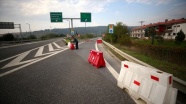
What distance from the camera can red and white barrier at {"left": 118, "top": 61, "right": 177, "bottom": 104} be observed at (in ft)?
9.27

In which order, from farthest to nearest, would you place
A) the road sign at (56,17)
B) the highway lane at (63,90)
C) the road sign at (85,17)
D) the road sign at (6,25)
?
the road sign at (6,25)
the road sign at (85,17)
the road sign at (56,17)
the highway lane at (63,90)

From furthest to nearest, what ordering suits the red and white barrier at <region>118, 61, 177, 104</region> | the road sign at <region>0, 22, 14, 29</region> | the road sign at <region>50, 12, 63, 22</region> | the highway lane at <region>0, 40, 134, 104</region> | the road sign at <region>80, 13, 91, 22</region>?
the road sign at <region>0, 22, 14, 29</region>
the road sign at <region>80, 13, 91, 22</region>
the road sign at <region>50, 12, 63, 22</region>
the highway lane at <region>0, 40, 134, 104</region>
the red and white barrier at <region>118, 61, 177, 104</region>

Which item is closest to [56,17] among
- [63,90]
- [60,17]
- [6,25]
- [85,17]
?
[60,17]

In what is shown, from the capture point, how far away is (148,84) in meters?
3.28

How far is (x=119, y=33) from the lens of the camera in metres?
46.0

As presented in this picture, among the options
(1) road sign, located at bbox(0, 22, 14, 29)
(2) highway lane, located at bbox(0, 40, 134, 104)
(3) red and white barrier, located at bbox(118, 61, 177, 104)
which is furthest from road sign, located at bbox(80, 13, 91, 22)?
(1) road sign, located at bbox(0, 22, 14, 29)

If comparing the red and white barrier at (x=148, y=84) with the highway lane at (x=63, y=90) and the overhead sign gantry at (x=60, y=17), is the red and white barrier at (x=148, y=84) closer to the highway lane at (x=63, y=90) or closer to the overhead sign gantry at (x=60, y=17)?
the highway lane at (x=63, y=90)

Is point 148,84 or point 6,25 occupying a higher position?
point 6,25

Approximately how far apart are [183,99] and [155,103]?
3.69 ft

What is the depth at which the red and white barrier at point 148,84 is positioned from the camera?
283 centimetres

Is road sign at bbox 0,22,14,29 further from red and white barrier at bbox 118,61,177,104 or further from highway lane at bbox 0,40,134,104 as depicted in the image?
red and white barrier at bbox 118,61,177,104

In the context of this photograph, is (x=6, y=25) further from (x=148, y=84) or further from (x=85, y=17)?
(x=148, y=84)

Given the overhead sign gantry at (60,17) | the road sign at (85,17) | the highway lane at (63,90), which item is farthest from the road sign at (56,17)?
the highway lane at (63,90)

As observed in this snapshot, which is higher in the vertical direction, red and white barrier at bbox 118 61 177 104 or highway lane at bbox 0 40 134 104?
red and white barrier at bbox 118 61 177 104
